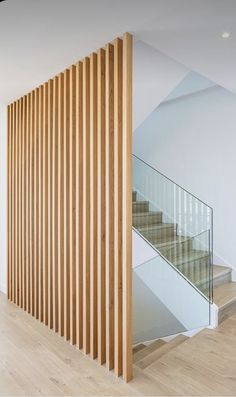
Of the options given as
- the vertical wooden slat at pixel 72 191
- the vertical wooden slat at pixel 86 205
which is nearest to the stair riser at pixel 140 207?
the vertical wooden slat at pixel 72 191

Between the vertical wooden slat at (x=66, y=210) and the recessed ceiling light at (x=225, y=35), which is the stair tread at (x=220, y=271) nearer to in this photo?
the vertical wooden slat at (x=66, y=210)

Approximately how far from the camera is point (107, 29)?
2.46 metres

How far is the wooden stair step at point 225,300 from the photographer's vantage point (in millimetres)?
3838

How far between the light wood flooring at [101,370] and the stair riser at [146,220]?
6.77 ft

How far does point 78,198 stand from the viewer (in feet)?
10.0

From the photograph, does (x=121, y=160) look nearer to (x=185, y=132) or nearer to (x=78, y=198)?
(x=78, y=198)

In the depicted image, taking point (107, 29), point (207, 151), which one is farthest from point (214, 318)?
point (107, 29)

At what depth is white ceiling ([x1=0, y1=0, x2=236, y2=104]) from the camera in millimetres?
2143

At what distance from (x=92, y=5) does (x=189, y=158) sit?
3.86m

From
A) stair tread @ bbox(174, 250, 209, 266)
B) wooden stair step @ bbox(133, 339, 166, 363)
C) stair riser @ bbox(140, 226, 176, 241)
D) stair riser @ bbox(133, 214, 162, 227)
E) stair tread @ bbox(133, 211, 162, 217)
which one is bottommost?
wooden stair step @ bbox(133, 339, 166, 363)

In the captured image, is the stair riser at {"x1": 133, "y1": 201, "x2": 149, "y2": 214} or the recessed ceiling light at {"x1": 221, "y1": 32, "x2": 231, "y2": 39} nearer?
the recessed ceiling light at {"x1": 221, "y1": 32, "x2": 231, "y2": 39}

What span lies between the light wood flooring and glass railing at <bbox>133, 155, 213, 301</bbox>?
3.01 ft

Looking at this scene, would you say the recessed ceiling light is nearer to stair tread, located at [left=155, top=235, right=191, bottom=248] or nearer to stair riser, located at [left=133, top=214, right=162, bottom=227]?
stair tread, located at [left=155, top=235, right=191, bottom=248]

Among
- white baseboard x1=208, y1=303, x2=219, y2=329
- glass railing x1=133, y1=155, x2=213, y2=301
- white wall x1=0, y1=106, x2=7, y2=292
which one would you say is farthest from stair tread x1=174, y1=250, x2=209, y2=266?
white wall x1=0, y1=106, x2=7, y2=292
